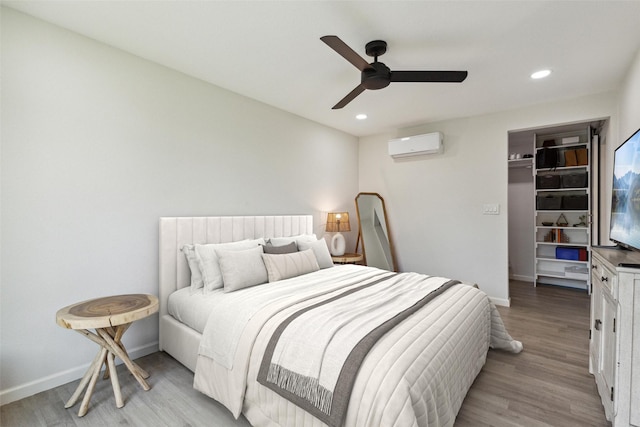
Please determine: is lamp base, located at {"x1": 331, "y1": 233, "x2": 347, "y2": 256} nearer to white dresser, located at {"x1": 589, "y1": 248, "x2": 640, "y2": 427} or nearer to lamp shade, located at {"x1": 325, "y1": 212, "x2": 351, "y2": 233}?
lamp shade, located at {"x1": 325, "y1": 212, "x2": 351, "y2": 233}

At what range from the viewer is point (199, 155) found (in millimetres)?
2918

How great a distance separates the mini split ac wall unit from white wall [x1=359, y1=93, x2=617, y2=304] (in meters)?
0.16

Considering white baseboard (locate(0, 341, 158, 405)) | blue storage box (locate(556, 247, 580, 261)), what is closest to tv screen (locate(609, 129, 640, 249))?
blue storage box (locate(556, 247, 580, 261))

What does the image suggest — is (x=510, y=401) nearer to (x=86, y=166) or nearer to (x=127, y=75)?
(x=86, y=166)

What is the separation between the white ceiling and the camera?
1904 millimetres

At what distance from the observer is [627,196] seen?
1931 millimetres

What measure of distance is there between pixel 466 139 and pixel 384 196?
144 centimetres

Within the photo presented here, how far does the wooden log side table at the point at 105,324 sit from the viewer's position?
1.78 metres

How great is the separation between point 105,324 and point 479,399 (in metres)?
2.39

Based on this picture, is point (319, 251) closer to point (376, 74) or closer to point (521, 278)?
point (376, 74)

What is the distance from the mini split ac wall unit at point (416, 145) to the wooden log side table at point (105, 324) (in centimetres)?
368

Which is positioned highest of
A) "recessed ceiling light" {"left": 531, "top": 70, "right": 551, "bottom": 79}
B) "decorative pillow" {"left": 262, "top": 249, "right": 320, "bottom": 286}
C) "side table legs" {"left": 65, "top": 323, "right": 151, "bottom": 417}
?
"recessed ceiling light" {"left": 531, "top": 70, "right": 551, "bottom": 79}

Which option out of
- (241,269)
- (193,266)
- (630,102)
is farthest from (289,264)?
(630,102)

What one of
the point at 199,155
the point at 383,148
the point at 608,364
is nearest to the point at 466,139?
the point at 383,148
